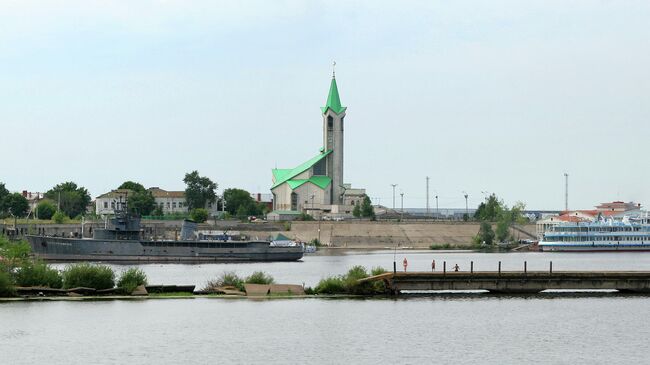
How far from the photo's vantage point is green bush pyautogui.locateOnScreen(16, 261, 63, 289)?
62.9 meters

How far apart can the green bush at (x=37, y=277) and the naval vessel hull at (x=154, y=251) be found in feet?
178

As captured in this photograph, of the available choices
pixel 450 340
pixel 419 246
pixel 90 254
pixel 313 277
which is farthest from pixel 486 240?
pixel 450 340

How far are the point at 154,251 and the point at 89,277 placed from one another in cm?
5845

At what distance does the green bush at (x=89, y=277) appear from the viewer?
62.7 metres

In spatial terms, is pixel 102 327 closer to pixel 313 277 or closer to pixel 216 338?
pixel 216 338

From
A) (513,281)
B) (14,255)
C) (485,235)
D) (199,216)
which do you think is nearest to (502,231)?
(485,235)

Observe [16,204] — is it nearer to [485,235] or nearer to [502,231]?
[485,235]

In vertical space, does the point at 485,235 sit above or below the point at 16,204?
below

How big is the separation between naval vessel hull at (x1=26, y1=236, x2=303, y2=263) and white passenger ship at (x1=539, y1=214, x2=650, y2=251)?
5611cm

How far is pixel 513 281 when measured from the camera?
67.5m

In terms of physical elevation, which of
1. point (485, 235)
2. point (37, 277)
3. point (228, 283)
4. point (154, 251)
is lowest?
point (228, 283)

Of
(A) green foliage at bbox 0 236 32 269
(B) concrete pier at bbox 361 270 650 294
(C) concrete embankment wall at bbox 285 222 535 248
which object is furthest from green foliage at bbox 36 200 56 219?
(B) concrete pier at bbox 361 270 650 294

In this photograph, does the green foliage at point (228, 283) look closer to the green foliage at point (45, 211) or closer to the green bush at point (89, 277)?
the green bush at point (89, 277)

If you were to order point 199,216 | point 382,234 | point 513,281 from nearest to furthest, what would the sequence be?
point 513,281
point 382,234
point 199,216
